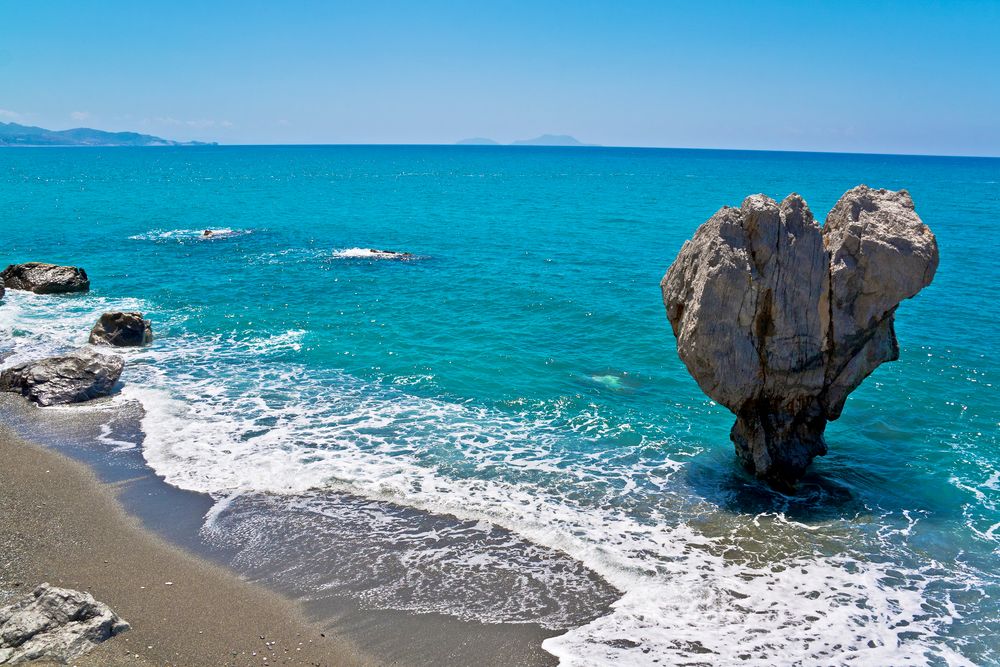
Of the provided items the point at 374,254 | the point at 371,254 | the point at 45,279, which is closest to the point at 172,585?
the point at 45,279

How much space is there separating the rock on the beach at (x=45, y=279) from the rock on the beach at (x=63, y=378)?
53.3ft

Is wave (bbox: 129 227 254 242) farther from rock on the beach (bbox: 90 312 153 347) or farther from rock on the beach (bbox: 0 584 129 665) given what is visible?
rock on the beach (bbox: 0 584 129 665)

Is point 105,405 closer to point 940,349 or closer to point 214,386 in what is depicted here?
point 214,386

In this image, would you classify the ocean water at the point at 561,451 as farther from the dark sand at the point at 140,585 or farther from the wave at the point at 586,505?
the dark sand at the point at 140,585

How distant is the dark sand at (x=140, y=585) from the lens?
43.6ft

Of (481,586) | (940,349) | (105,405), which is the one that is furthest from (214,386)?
(940,349)

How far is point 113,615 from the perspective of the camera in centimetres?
1359

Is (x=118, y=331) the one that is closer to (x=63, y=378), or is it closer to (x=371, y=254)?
(x=63, y=378)

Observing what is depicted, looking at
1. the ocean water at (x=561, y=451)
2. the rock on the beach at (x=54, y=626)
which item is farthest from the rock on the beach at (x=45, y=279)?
the rock on the beach at (x=54, y=626)

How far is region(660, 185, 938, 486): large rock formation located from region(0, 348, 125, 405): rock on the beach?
66.5 feet

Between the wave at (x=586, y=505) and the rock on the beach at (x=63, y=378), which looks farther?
the rock on the beach at (x=63, y=378)

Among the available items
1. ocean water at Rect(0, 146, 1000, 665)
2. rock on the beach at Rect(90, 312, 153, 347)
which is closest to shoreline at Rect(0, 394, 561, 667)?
ocean water at Rect(0, 146, 1000, 665)

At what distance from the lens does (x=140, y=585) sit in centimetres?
1519

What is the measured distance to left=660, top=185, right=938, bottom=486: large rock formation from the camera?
60.5 ft
